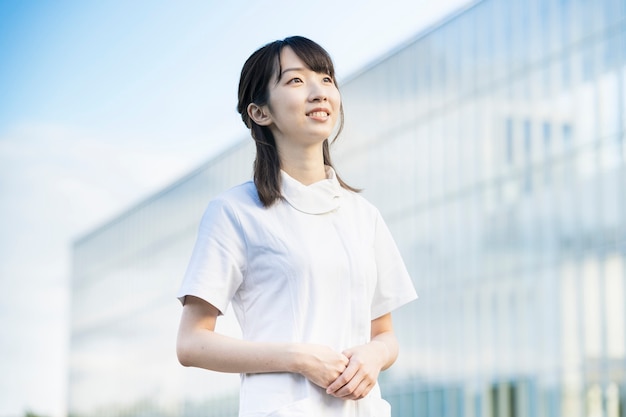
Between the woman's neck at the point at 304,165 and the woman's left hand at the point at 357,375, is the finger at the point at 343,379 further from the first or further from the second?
the woman's neck at the point at 304,165

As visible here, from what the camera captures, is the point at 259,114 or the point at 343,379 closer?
the point at 343,379

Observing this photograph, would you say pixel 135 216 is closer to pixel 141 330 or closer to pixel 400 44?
pixel 141 330

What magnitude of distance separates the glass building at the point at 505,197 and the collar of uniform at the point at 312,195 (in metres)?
20.5

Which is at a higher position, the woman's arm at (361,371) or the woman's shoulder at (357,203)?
the woman's shoulder at (357,203)

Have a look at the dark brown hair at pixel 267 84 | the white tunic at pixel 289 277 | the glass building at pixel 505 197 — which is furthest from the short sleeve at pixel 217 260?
the glass building at pixel 505 197

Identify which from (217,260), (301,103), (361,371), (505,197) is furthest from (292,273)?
(505,197)

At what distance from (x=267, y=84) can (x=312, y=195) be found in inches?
12.9

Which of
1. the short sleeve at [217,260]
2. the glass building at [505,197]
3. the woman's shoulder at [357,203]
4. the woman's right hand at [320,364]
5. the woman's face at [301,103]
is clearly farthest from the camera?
the glass building at [505,197]

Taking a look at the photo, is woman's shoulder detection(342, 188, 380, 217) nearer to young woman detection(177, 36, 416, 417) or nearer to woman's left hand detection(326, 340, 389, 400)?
young woman detection(177, 36, 416, 417)

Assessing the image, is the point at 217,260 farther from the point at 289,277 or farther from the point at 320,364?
the point at 320,364

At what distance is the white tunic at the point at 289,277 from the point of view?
9.66 feet

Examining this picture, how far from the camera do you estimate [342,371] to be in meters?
2.88

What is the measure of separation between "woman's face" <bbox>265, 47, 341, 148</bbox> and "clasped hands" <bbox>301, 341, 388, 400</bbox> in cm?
58

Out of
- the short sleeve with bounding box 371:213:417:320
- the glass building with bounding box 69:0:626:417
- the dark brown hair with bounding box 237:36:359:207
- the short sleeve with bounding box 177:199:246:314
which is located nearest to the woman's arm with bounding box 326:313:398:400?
the short sleeve with bounding box 371:213:417:320
